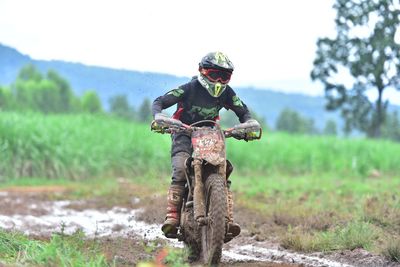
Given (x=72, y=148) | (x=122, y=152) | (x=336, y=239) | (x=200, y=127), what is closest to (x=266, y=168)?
(x=122, y=152)

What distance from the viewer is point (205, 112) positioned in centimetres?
719

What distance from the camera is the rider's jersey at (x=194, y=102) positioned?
7129mm

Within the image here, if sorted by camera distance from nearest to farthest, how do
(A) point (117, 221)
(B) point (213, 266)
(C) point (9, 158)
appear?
(B) point (213, 266)
(A) point (117, 221)
(C) point (9, 158)

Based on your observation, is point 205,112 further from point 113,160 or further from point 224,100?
point 113,160

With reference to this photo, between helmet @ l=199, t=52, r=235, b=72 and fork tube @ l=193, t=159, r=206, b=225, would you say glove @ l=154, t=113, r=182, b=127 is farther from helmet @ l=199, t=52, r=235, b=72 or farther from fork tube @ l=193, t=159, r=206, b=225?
helmet @ l=199, t=52, r=235, b=72

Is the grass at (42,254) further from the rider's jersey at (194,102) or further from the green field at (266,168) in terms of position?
the green field at (266,168)

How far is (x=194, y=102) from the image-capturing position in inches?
282

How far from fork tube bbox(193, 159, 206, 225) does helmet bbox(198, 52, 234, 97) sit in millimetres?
897

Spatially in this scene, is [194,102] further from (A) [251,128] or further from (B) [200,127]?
(A) [251,128]

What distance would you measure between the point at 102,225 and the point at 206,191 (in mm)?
4408

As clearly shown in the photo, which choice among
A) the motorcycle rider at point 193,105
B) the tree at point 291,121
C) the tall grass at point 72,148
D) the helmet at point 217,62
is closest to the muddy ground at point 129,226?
the motorcycle rider at point 193,105

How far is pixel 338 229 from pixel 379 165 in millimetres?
13588

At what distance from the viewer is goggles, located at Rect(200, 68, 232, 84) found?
6.98 m

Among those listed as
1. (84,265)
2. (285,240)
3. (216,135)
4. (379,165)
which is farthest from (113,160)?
(84,265)
